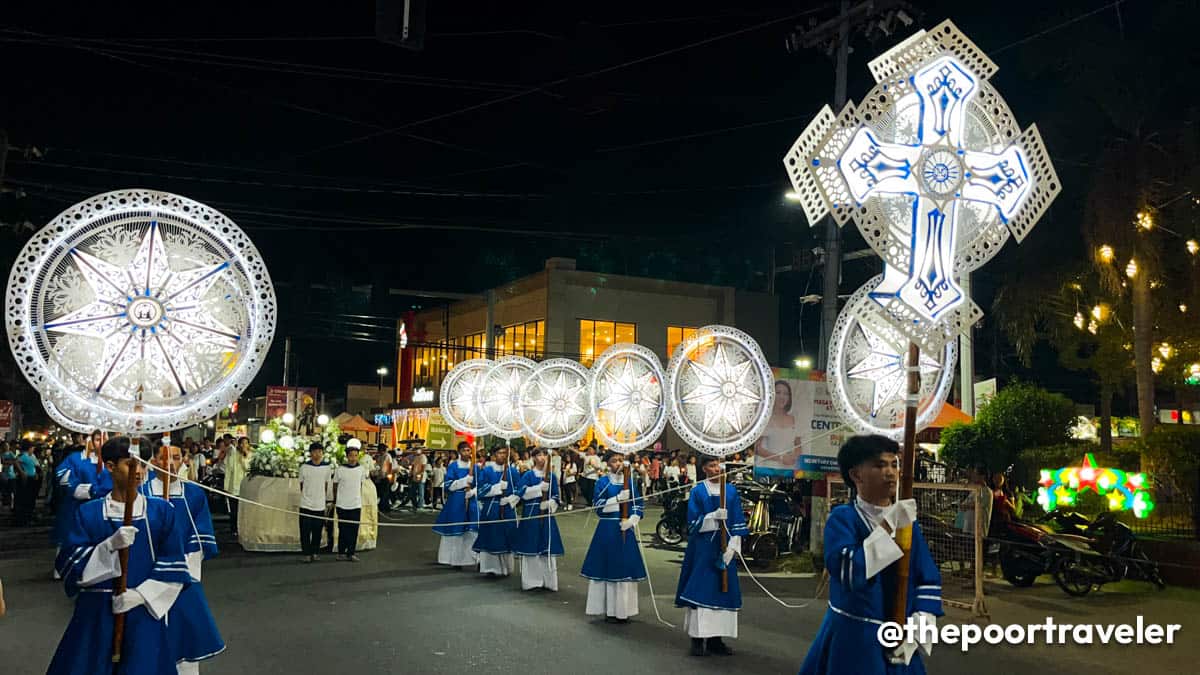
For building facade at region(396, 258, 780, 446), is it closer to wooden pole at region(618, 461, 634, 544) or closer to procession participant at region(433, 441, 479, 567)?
procession participant at region(433, 441, 479, 567)

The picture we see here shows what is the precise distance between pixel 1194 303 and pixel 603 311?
849 inches

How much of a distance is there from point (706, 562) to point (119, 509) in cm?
529

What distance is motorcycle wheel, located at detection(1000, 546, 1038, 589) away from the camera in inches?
535

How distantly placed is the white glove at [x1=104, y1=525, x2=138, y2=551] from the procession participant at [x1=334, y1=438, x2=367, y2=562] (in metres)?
10.6

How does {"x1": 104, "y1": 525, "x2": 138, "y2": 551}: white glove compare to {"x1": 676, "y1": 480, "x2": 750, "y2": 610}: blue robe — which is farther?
{"x1": 676, "y1": 480, "x2": 750, "y2": 610}: blue robe

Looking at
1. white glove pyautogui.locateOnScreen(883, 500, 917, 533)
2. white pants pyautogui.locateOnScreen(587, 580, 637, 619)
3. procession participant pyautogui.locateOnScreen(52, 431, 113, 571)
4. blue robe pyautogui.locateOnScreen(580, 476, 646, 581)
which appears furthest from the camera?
procession participant pyautogui.locateOnScreen(52, 431, 113, 571)

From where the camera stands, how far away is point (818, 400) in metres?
16.0

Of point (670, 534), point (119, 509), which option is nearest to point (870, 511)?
point (119, 509)

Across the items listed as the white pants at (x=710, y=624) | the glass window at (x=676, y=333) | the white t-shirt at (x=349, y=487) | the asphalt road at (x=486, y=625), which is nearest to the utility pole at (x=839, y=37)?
the asphalt road at (x=486, y=625)

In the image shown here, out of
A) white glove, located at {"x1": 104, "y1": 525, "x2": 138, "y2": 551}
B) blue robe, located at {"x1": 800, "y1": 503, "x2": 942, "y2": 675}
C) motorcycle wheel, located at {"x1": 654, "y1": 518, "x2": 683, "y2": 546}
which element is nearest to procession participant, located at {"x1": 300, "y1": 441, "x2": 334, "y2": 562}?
motorcycle wheel, located at {"x1": 654, "y1": 518, "x2": 683, "y2": 546}

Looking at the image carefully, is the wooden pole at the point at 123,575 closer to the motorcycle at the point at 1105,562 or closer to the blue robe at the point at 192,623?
the blue robe at the point at 192,623

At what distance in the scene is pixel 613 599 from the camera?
10516 mm

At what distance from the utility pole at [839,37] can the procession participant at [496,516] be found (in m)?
5.28

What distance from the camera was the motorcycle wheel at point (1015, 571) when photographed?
1360 centimetres
